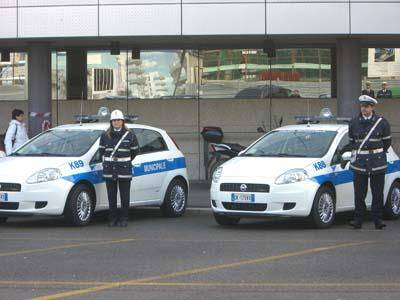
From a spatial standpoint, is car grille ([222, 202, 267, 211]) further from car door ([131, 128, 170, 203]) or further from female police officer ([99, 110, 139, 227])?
car door ([131, 128, 170, 203])

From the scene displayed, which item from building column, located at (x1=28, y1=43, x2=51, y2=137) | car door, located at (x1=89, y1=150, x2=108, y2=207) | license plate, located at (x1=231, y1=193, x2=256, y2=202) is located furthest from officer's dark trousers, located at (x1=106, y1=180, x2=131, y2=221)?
building column, located at (x1=28, y1=43, x2=51, y2=137)

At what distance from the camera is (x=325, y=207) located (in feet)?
39.1

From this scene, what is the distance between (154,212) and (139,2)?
5056 millimetres

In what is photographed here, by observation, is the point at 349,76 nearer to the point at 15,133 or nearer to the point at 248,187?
the point at 15,133

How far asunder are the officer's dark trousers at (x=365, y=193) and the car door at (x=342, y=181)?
11.5 inches

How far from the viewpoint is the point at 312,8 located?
17.5 meters

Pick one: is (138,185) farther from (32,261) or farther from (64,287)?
(64,287)

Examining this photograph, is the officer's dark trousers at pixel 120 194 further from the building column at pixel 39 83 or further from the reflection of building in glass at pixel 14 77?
the reflection of building in glass at pixel 14 77

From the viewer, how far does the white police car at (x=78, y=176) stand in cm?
1200

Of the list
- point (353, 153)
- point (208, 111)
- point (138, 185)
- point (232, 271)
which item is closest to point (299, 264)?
point (232, 271)

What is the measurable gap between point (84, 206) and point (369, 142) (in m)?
4.37

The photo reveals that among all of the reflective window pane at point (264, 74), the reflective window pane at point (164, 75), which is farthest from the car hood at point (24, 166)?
the reflective window pane at point (264, 74)

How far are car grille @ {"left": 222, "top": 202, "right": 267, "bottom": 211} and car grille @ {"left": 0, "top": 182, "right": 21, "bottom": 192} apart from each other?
301 cm

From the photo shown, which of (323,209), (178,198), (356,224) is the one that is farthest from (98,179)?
(356,224)
